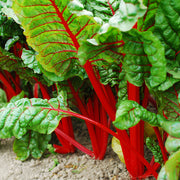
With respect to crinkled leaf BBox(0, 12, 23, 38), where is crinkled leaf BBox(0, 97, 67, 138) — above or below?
below

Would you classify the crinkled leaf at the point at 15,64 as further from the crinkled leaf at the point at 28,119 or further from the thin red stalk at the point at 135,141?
the thin red stalk at the point at 135,141

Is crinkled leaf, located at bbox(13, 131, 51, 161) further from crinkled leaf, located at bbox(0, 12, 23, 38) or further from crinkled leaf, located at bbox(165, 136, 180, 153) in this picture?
crinkled leaf, located at bbox(165, 136, 180, 153)

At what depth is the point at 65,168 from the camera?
4.38ft

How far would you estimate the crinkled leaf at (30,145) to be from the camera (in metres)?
1.46

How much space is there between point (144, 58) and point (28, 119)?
543 mm

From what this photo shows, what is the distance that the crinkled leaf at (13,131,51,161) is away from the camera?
1.46m

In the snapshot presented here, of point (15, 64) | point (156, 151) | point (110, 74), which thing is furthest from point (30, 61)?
point (156, 151)

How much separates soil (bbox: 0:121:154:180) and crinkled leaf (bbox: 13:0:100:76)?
2.01ft

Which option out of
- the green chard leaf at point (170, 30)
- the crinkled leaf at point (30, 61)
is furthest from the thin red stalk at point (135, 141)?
the crinkled leaf at point (30, 61)

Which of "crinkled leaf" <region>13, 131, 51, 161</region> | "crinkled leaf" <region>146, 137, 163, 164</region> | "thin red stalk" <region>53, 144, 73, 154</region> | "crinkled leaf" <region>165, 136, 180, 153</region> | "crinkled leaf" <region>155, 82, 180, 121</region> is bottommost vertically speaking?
"thin red stalk" <region>53, 144, 73, 154</region>

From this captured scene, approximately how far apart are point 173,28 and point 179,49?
82 mm

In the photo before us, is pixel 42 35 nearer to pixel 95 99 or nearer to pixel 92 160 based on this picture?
pixel 95 99

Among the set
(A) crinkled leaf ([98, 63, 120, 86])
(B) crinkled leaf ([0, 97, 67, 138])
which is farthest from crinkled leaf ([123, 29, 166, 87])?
(B) crinkled leaf ([0, 97, 67, 138])

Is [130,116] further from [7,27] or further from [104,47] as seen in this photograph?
[7,27]
